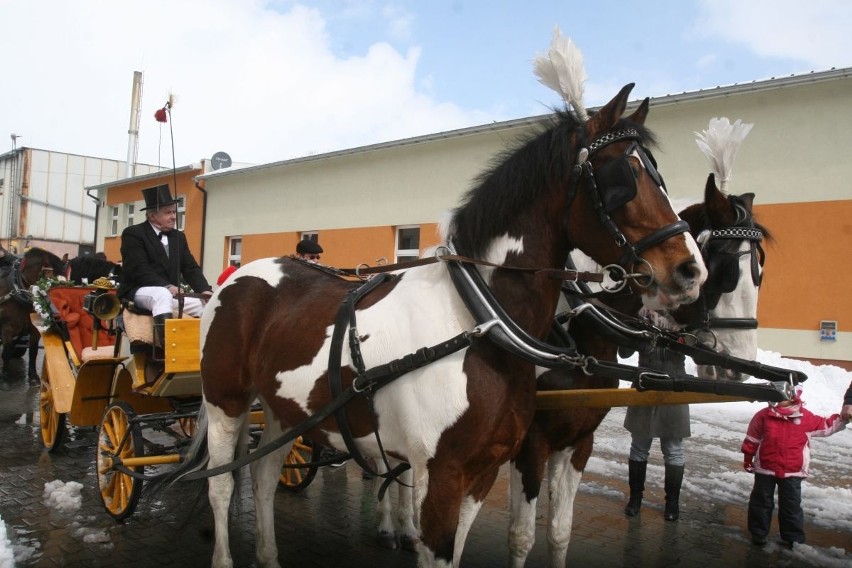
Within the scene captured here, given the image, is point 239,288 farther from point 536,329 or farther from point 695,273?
point 695,273

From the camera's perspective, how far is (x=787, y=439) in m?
4.57

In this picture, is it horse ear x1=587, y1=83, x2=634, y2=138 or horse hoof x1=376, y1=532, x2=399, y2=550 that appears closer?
horse ear x1=587, y1=83, x2=634, y2=138

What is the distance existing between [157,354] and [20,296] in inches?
250

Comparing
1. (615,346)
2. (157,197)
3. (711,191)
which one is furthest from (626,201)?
(157,197)

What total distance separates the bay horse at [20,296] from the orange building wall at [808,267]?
10.9 metres

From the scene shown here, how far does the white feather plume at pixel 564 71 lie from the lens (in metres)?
2.57

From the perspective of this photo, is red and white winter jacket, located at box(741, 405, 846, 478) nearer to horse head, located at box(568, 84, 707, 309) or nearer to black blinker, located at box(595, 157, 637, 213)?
horse head, located at box(568, 84, 707, 309)

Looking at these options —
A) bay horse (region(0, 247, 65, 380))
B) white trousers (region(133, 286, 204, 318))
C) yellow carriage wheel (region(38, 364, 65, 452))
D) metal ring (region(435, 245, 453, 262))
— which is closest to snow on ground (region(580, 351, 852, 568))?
metal ring (region(435, 245, 453, 262))

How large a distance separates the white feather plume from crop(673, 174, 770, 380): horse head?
1057mm

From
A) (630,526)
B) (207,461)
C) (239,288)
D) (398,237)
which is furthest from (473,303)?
(398,237)

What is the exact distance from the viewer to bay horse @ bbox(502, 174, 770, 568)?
305 centimetres

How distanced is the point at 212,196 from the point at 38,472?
48.4 ft

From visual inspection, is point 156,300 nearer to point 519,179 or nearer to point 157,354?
point 157,354

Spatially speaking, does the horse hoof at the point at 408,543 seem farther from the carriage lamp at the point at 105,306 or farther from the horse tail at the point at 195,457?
the carriage lamp at the point at 105,306
